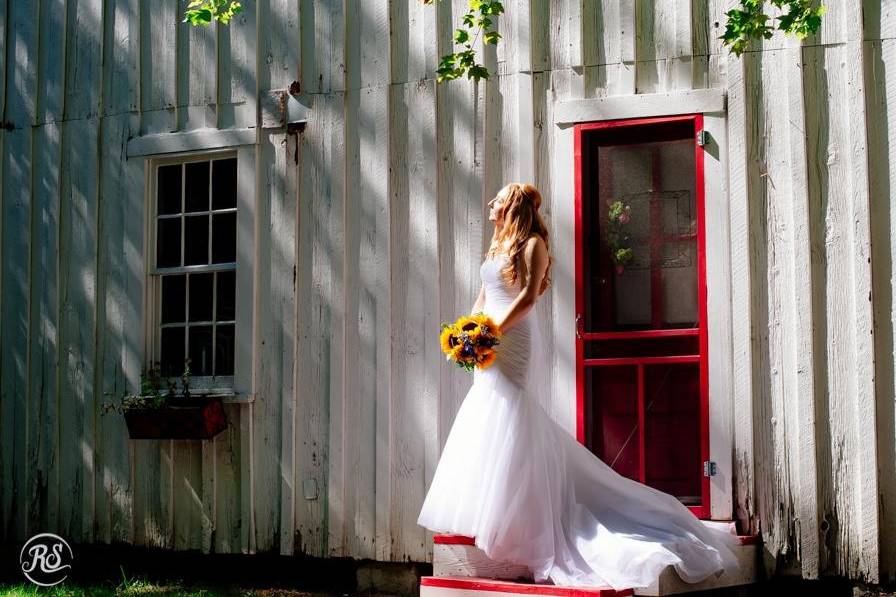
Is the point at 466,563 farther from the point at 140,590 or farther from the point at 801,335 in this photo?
the point at 140,590

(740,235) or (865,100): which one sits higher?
(865,100)

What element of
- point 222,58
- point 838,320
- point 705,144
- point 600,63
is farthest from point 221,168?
point 838,320

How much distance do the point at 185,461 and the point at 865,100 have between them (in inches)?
189

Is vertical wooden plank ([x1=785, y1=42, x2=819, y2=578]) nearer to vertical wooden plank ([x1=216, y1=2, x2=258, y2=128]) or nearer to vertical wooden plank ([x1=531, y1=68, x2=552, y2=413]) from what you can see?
vertical wooden plank ([x1=531, y1=68, x2=552, y2=413])

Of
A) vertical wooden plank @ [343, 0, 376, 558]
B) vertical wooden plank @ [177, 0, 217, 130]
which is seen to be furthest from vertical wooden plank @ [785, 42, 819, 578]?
vertical wooden plank @ [177, 0, 217, 130]

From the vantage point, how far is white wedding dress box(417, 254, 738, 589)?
572cm

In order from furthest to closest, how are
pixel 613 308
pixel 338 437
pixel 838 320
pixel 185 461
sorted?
pixel 185 461, pixel 338 437, pixel 613 308, pixel 838 320

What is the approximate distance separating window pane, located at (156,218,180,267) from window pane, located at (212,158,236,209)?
378mm

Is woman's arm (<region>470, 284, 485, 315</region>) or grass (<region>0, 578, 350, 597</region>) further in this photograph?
grass (<region>0, 578, 350, 597</region>)

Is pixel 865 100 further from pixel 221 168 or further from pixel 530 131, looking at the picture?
pixel 221 168

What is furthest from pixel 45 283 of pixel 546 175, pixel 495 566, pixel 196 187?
pixel 495 566

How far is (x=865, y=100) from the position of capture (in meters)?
6.32

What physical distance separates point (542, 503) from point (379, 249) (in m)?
2.21

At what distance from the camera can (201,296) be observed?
8.17 metres
